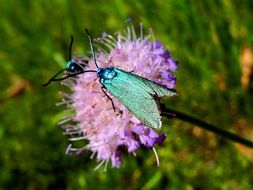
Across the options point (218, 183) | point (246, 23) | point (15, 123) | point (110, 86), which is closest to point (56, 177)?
point (15, 123)

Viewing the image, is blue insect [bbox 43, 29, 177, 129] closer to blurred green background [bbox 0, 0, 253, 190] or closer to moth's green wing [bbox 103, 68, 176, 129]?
moth's green wing [bbox 103, 68, 176, 129]

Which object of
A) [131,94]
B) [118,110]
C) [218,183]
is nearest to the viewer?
[131,94]

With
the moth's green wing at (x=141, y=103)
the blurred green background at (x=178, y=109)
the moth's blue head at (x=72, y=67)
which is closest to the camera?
the moth's green wing at (x=141, y=103)

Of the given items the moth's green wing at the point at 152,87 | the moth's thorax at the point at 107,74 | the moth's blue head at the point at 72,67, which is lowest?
the moth's green wing at the point at 152,87

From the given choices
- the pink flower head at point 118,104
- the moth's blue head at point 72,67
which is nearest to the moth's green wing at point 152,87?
the pink flower head at point 118,104

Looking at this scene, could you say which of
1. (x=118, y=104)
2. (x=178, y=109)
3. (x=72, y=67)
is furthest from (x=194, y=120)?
(x=178, y=109)

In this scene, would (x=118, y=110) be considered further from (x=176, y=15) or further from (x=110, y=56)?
(x=176, y=15)

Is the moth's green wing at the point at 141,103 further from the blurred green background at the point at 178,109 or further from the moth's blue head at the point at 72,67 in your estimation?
the blurred green background at the point at 178,109

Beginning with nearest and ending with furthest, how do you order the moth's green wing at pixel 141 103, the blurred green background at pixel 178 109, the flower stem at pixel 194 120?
the moth's green wing at pixel 141 103 → the flower stem at pixel 194 120 → the blurred green background at pixel 178 109
